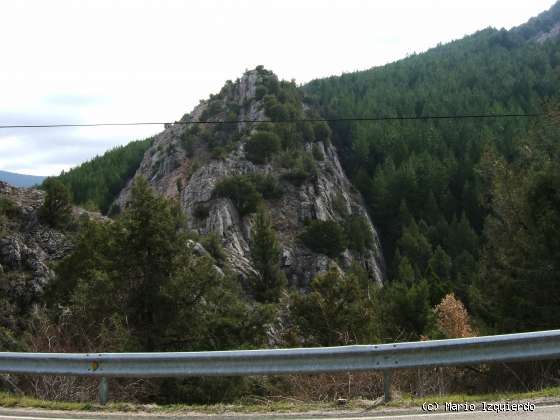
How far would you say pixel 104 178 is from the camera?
91062 millimetres

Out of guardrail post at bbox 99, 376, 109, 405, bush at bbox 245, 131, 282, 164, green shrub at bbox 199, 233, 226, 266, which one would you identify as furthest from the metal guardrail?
bush at bbox 245, 131, 282, 164

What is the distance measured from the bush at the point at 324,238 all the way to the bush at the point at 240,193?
6.00 metres

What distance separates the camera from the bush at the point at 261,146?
6419 centimetres

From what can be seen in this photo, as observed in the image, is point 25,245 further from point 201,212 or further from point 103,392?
point 201,212

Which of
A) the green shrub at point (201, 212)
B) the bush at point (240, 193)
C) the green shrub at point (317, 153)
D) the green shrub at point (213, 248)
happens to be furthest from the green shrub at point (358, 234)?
the green shrub at point (213, 248)

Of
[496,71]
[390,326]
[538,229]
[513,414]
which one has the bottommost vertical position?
[390,326]

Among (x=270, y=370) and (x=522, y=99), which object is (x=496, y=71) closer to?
(x=522, y=99)

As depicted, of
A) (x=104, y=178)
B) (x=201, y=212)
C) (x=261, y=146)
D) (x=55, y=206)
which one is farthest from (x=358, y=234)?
(x=104, y=178)

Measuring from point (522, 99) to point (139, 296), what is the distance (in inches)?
4525

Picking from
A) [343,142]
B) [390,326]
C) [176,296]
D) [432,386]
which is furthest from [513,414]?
[343,142]

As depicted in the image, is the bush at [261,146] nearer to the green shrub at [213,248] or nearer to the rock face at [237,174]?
the rock face at [237,174]

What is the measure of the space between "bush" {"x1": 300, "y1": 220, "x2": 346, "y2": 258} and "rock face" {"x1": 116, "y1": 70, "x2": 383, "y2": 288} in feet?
2.77

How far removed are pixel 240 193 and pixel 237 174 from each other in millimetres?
5292

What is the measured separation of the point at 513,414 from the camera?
493 cm
